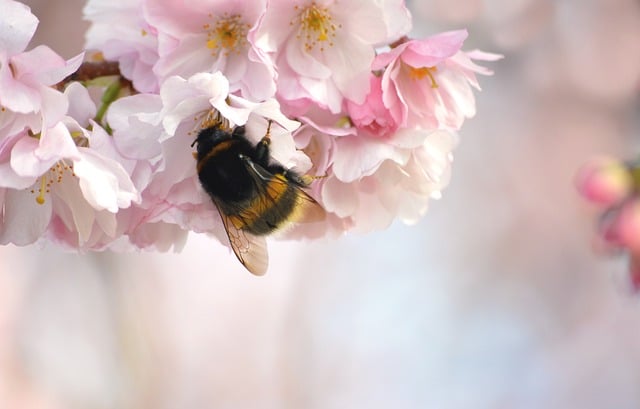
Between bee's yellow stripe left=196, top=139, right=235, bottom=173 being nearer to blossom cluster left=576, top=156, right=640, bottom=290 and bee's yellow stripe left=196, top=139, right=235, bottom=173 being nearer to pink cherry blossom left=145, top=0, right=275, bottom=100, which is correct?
pink cherry blossom left=145, top=0, right=275, bottom=100

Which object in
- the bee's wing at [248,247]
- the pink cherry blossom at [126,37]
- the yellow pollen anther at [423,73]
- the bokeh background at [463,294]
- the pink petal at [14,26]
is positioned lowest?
the bokeh background at [463,294]

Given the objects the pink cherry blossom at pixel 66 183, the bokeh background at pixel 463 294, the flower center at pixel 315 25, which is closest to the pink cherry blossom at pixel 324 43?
the flower center at pixel 315 25

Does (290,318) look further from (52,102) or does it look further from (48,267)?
(52,102)

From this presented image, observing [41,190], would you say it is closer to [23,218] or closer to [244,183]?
[23,218]

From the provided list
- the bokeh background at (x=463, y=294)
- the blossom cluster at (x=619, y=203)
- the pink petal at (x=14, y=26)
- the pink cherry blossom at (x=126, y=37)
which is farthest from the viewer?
the bokeh background at (x=463, y=294)

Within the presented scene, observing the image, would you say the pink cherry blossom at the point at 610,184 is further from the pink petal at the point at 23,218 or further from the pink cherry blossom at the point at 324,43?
the pink petal at the point at 23,218

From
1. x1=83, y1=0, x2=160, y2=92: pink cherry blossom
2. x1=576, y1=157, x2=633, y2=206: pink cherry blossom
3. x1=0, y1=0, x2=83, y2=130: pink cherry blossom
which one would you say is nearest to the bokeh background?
x1=576, y1=157, x2=633, y2=206: pink cherry blossom

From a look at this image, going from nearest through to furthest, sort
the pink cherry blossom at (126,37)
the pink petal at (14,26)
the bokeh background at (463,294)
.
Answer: the pink petal at (14,26), the pink cherry blossom at (126,37), the bokeh background at (463,294)

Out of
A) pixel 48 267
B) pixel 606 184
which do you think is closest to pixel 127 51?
pixel 606 184
